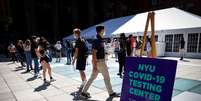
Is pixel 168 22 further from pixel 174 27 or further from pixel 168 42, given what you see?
pixel 168 42

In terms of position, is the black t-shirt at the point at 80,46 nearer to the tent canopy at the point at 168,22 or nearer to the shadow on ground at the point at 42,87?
the shadow on ground at the point at 42,87

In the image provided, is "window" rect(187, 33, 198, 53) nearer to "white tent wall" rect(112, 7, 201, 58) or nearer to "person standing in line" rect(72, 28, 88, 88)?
"white tent wall" rect(112, 7, 201, 58)

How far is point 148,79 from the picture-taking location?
3113 mm

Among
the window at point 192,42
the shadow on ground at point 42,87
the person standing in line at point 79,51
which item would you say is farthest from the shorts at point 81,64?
the window at point 192,42

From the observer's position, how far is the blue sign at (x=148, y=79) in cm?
281

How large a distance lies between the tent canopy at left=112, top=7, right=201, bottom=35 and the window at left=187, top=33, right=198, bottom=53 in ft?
4.43

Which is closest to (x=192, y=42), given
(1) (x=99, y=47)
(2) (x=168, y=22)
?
(2) (x=168, y=22)

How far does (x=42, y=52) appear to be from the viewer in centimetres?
725

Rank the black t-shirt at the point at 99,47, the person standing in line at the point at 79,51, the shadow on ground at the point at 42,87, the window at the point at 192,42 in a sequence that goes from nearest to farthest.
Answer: the black t-shirt at the point at 99,47
the person standing in line at the point at 79,51
the shadow on ground at the point at 42,87
the window at the point at 192,42

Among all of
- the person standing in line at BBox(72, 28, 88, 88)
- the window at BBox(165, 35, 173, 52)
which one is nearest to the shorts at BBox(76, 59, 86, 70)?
the person standing in line at BBox(72, 28, 88, 88)

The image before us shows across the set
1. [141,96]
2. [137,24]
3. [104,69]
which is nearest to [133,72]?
[141,96]

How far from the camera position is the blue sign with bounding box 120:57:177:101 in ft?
9.21

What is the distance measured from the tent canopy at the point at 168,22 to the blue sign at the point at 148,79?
460 inches

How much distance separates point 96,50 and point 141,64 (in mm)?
1810
